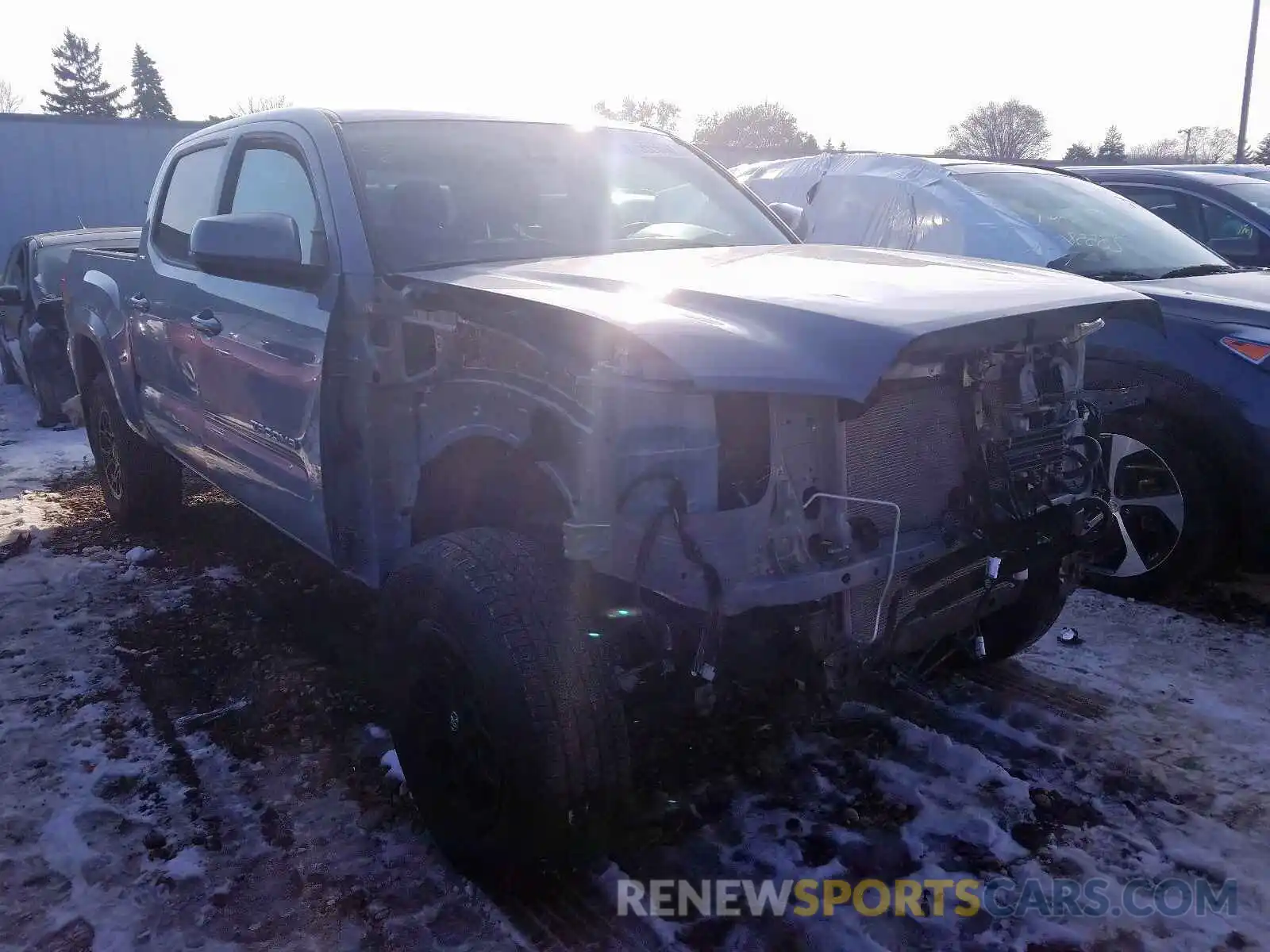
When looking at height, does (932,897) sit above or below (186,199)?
below

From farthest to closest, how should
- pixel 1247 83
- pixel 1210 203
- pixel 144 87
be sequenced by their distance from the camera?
pixel 144 87
pixel 1247 83
pixel 1210 203

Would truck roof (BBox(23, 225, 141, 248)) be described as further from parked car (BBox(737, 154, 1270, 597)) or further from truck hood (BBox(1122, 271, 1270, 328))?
truck hood (BBox(1122, 271, 1270, 328))

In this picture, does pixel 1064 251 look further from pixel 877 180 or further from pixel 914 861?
pixel 914 861

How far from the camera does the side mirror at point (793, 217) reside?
408 cm

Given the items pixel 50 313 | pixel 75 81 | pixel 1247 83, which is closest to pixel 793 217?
pixel 50 313

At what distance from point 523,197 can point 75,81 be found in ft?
206

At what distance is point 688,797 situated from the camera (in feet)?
9.43

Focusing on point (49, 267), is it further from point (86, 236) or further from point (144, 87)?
point (144, 87)

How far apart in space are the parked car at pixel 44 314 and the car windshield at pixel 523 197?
4948mm

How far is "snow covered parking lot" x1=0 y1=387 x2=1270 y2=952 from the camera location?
7.80 ft

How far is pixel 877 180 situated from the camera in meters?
5.71

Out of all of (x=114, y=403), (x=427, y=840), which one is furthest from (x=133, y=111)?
(x=427, y=840)

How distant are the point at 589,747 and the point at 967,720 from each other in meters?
1.60

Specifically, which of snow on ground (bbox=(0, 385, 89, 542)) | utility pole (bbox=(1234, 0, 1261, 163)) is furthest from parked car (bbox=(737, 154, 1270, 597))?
utility pole (bbox=(1234, 0, 1261, 163))
